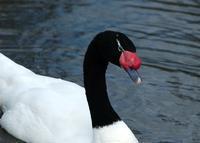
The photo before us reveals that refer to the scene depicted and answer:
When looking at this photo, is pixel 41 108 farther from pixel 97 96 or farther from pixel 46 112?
pixel 97 96

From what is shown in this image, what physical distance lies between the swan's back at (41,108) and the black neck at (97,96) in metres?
0.31

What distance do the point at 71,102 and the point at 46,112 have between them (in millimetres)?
266

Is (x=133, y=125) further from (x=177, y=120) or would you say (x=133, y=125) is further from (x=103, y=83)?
(x=103, y=83)

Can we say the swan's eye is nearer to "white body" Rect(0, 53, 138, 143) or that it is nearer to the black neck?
the black neck

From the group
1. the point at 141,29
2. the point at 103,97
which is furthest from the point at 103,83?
the point at 141,29

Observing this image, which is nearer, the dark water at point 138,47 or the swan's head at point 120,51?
the swan's head at point 120,51

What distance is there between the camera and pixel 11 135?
7805 mm

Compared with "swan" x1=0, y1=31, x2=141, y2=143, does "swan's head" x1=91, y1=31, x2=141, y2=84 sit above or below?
above

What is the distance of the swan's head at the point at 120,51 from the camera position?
20.2 ft

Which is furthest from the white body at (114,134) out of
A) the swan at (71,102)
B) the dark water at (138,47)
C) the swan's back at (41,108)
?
the dark water at (138,47)

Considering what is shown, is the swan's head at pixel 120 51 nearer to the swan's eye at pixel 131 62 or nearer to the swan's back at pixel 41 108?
the swan's eye at pixel 131 62

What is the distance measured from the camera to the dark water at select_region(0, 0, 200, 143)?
8.16m

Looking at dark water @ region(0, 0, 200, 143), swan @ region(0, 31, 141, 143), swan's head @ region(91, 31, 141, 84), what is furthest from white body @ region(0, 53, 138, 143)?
swan's head @ region(91, 31, 141, 84)

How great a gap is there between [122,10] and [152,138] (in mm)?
3390
